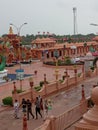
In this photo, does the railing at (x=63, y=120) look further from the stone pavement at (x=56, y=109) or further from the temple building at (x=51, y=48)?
the temple building at (x=51, y=48)

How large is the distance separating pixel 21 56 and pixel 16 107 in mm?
Result: 40649

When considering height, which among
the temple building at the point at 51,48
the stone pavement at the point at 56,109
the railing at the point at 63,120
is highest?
the temple building at the point at 51,48

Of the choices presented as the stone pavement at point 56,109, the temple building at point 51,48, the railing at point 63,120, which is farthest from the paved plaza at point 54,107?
the temple building at point 51,48

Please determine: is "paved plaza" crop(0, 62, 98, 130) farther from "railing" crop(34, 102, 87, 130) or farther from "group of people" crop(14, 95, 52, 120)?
"railing" crop(34, 102, 87, 130)

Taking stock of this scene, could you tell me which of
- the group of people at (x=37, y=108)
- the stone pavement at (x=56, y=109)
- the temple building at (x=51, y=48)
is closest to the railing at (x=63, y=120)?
the stone pavement at (x=56, y=109)

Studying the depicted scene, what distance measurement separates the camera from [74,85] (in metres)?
26.6

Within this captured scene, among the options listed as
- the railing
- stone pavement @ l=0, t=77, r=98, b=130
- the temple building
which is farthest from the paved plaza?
the temple building

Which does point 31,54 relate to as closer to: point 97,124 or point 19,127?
point 19,127

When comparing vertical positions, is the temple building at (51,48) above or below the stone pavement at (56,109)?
above

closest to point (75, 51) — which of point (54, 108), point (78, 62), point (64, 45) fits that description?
point (64, 45)

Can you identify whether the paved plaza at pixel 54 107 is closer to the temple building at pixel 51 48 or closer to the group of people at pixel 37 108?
the group of people at pixel 37 108

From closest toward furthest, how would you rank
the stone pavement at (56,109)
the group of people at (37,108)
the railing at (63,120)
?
the railing at (63,120) → the stone pavement at (56,109) → the group of people at (37,108)

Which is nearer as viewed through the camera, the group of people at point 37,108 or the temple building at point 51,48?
the group of people at point 37,108

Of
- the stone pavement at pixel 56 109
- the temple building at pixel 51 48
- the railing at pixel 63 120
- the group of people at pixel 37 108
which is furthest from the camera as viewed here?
the temple building at pixel 51 48
